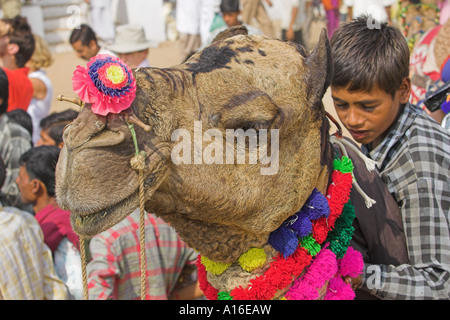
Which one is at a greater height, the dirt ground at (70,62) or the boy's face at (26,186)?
the boy's face at (26,186)

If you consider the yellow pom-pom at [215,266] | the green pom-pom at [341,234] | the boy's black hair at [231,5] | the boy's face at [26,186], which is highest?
the green pom-pom at [341,234]

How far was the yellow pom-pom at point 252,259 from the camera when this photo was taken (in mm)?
2320

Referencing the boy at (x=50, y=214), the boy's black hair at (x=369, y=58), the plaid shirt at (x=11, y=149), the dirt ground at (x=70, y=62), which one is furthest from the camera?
the dirt ground at (x=70, y=62)

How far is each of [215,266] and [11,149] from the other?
3.90 m

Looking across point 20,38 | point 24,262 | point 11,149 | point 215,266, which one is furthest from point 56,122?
point 215,266

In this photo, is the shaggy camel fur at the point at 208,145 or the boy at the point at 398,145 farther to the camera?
the boy at the point at 398,145

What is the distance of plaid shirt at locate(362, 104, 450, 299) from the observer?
2.65m

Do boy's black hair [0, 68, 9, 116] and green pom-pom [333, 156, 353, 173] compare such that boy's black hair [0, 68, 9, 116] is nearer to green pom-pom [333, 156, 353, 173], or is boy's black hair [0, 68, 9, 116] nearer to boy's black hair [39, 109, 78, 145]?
boy's black hair [39, 109, 78, 145]

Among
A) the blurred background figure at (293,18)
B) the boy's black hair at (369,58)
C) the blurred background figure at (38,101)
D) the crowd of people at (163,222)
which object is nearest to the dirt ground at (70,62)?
the blurred background figure at (293,18)

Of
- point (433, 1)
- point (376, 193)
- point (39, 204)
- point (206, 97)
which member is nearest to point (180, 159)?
point (206, 97)

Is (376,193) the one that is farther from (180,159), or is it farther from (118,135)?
(118,135)

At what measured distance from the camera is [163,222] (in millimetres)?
4371

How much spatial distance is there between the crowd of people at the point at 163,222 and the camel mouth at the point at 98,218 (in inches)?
21.8

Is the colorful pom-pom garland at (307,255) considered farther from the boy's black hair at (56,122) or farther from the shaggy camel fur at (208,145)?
the boy's black hair at (56,122)
